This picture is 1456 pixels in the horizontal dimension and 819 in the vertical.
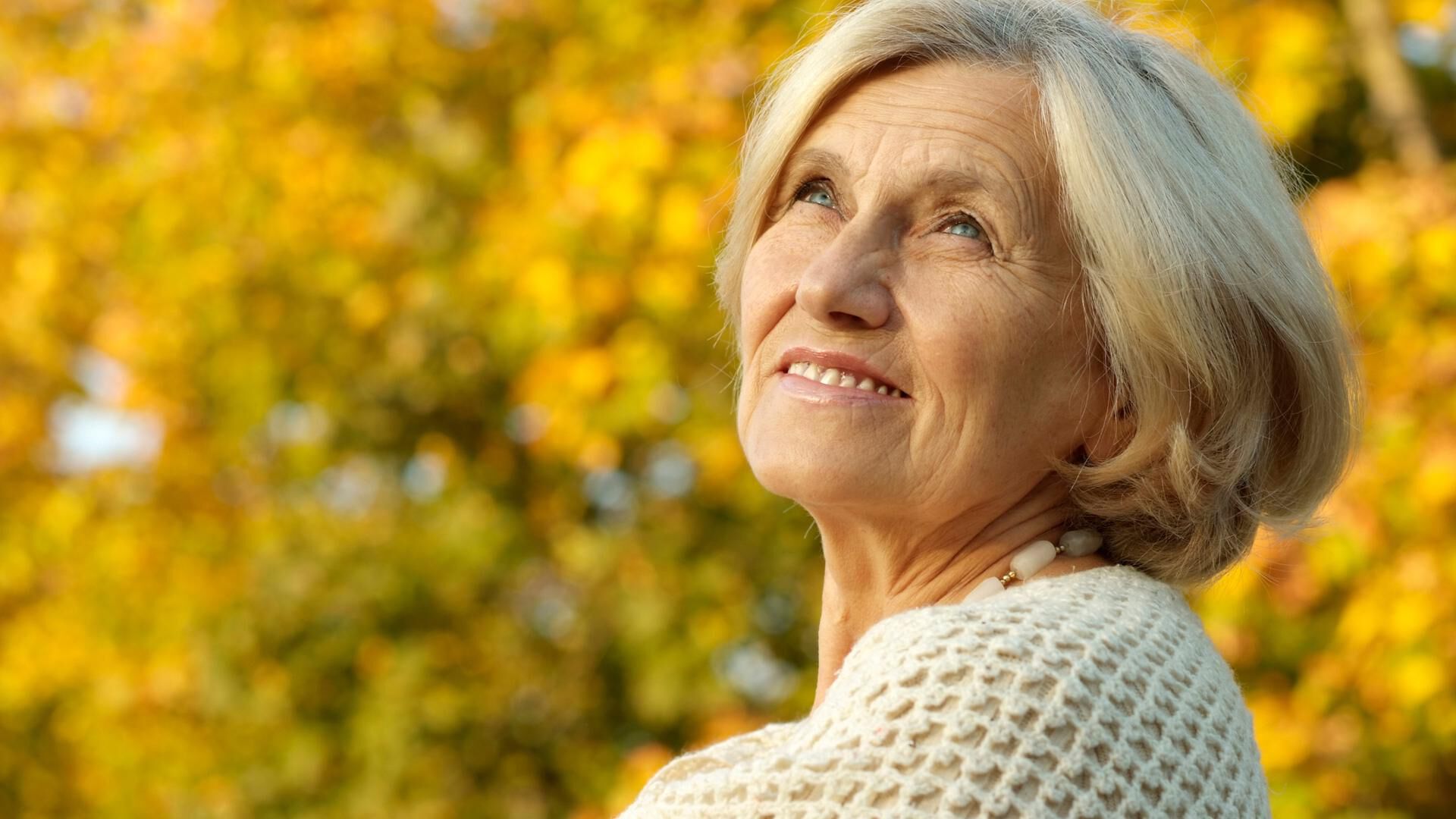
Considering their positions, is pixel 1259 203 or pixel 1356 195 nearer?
pixel 1259 203

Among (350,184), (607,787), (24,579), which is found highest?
(350,184)

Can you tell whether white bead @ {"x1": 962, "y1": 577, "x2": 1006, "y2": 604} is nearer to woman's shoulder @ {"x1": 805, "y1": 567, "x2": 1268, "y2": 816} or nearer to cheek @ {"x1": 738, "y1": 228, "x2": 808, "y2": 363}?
woman's shoulder @ {"x1": 805, "y1": 567, "x2": 1268, "y2": 816}

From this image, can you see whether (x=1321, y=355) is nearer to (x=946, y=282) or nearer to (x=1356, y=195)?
(x=946, y=282)

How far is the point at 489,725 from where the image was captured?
18.7 feet

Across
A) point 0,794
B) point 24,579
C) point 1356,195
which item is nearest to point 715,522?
point 1356,195

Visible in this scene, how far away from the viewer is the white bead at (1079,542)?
1.88m

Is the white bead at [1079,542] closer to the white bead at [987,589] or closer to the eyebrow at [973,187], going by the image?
the white bead at [987,589]

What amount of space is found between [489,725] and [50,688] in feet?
7.46

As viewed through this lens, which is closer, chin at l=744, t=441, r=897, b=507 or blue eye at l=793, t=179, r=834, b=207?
chin at l=744, t=441, r=897, b=507

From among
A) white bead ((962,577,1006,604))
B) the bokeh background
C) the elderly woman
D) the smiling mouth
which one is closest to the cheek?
the elderly woman

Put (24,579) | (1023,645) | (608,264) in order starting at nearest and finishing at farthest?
(1023,645) < (608,264) < (24,579)

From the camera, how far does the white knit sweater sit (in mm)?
1403

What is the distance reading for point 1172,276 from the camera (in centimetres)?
172

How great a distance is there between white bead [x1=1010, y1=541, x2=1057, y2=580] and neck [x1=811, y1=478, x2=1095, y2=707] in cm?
1
